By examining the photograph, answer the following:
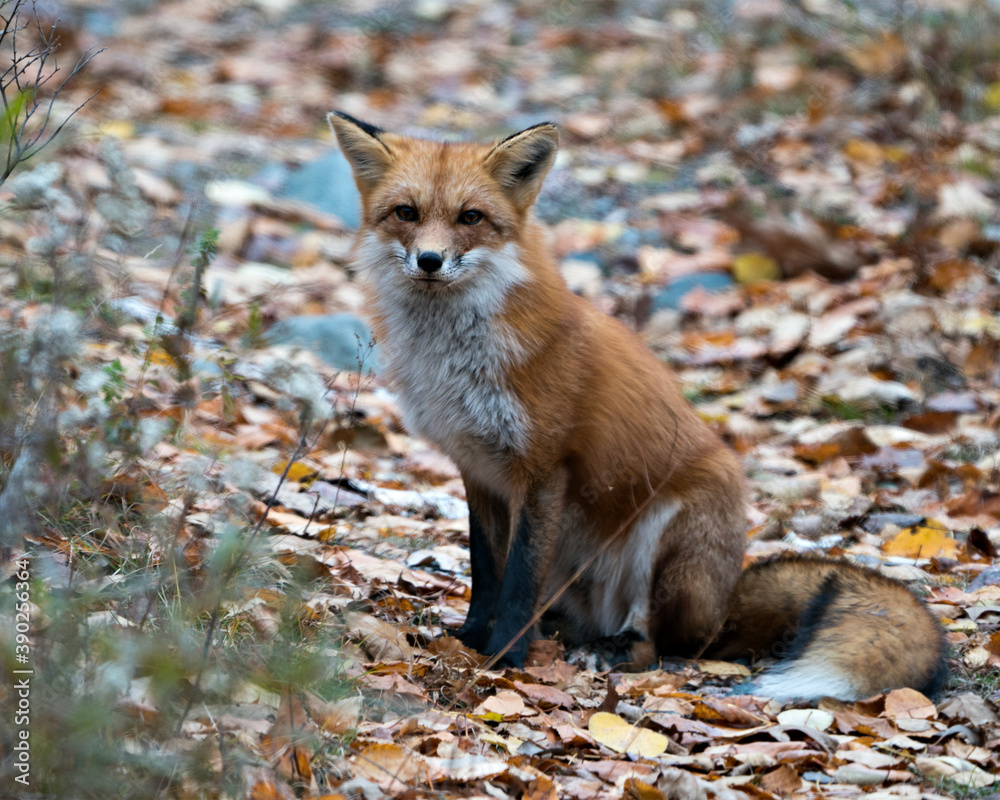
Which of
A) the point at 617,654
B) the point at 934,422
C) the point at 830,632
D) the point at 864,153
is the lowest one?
the point at 617,654

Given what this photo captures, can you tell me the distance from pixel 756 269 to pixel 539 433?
186 inches

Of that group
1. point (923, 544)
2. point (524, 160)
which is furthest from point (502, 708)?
point (923, 544)

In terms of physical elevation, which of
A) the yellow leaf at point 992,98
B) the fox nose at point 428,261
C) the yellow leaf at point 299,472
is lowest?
the yellow leaf at point 299,472

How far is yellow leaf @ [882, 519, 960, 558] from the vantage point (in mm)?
4711

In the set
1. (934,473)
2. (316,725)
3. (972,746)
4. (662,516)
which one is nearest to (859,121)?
(934,473)

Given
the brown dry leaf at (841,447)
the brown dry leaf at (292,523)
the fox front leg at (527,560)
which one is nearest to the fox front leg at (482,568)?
the fox front leg at (527,560)

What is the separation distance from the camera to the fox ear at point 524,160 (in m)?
3.99

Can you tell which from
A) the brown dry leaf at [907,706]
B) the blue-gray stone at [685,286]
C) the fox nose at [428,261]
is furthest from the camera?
the blue-gray stone at [685,286]

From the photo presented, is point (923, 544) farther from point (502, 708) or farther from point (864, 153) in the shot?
point (864, 153)

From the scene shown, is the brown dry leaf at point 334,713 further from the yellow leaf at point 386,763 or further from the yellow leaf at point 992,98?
the yellow leaf at point 992,98

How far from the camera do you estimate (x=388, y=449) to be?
5.95 metres

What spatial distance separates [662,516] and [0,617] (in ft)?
7.99

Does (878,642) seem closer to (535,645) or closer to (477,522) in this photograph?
(535,645)

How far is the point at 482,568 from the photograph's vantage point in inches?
157
